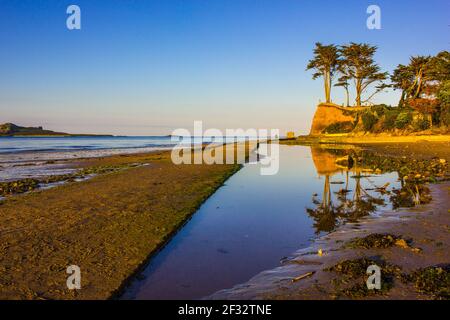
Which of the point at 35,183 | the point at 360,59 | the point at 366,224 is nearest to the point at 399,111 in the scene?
the point at 360,59

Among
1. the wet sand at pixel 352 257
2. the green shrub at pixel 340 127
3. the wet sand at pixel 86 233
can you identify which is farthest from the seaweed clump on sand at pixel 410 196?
the green shrub at pixel 340 127

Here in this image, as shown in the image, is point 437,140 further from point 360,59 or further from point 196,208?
point 196,208

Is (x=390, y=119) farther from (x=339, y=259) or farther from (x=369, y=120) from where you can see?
(x=339, y=259)

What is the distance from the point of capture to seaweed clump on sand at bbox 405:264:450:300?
506 cm

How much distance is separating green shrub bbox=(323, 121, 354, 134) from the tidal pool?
40.6 m

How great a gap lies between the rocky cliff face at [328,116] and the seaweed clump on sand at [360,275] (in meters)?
55.3

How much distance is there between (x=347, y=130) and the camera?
56.9 metres

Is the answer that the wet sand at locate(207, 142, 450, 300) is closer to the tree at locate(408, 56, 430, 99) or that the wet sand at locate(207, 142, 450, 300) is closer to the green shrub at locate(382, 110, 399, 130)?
the green shrub at locate(382, 110, 399, 130)

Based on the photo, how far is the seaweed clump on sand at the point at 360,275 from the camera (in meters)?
5.26

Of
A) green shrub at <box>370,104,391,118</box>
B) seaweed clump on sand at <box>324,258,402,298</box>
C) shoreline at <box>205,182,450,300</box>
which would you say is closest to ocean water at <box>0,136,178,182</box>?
shoreline at <box>205,182,450,300</box>

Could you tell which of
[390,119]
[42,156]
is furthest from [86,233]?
[390,119]

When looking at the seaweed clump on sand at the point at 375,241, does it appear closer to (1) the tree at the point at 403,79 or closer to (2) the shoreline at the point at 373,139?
(2) the shoreline at the point at 373,139

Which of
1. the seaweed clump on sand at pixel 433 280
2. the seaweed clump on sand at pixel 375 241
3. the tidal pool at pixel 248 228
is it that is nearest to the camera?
the seaweed clump on sand at pixel 433 280

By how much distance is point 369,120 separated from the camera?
50.8 metres
